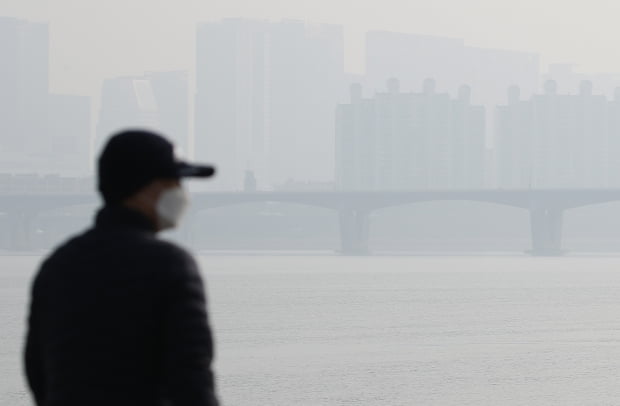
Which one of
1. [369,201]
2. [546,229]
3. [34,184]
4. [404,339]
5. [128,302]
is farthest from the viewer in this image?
[34,184]

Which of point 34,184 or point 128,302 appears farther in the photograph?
point 34,184

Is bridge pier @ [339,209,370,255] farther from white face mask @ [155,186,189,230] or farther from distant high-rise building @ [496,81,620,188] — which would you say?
white face mask @ [155,186,189,230]

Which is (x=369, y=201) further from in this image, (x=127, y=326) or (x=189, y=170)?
(x=127, y=326)

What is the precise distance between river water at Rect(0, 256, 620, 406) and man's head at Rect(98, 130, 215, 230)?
75.4 feet

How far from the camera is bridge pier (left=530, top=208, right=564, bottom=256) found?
339ft

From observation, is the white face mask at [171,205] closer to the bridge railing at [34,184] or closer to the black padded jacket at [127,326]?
the black padded jacket at [127,326]

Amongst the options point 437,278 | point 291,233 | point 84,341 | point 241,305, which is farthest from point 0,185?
point 84,341

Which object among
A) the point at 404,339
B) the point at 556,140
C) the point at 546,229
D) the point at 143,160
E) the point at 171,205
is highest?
the point at 143,160

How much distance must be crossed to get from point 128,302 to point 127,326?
6 centimetres

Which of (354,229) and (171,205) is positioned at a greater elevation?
(171,205)

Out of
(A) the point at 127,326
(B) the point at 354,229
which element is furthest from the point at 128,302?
(B) the point at 354,229

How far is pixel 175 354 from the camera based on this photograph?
311 centimetres

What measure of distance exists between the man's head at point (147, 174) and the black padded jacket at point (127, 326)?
7cm

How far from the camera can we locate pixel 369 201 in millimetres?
105438
